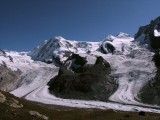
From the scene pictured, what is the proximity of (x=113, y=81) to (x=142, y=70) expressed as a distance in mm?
22386

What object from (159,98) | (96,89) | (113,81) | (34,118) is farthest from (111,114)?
(113,81)

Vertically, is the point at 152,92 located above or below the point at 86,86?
below

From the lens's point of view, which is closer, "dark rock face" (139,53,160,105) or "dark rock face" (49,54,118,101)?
"dark rock face" (139,53,160,105)

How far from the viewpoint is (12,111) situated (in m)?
42.6

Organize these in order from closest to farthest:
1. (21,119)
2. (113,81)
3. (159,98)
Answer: (21,119)
(159,98)
(113,81)

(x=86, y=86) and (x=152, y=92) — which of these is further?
(x=86, y=86)

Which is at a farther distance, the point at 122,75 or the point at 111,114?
the point at 122,75

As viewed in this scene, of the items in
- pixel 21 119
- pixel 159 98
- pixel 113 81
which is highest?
pixel 113 81

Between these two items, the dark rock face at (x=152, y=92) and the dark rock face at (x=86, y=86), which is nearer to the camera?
the dark rock face at (x=152, y=92)

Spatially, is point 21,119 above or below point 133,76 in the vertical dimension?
below

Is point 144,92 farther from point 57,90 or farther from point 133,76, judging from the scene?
point 57,90

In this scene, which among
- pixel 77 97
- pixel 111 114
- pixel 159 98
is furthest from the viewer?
pixel 77 97

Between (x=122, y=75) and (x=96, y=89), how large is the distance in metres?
30.1

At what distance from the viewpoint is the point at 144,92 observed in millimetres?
154875
